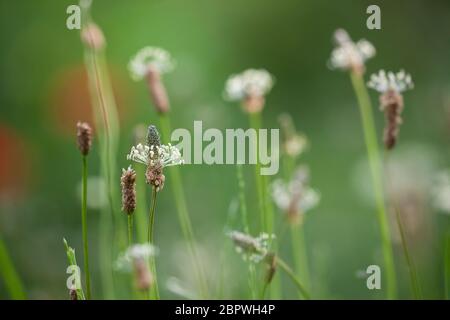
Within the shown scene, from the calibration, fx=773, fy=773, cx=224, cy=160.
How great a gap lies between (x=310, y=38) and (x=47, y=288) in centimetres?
96

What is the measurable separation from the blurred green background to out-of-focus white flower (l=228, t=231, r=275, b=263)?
1.82ft

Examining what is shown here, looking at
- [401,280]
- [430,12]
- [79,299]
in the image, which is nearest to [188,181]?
[401,280]

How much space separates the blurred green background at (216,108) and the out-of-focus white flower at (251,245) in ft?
1.82

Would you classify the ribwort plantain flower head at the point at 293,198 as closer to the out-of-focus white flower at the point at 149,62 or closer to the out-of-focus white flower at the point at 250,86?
the out-of-focus white flower at the point at 250,86

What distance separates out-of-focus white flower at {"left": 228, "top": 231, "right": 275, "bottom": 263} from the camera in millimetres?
831

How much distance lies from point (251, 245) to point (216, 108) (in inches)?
30.0

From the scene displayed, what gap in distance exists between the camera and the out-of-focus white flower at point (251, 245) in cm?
83

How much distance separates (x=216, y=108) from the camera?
1.57m

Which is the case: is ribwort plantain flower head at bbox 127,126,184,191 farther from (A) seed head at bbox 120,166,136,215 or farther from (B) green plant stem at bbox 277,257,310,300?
(B) green plant stem at bbox 277,257,310,300

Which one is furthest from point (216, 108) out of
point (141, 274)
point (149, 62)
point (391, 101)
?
point (141, 274)

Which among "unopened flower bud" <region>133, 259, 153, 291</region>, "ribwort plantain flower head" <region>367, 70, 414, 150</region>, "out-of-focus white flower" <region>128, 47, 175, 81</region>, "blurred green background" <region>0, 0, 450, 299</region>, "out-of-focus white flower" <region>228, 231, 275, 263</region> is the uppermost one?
Result: "blurred green background" <region>0, 0, 450, 299</region>

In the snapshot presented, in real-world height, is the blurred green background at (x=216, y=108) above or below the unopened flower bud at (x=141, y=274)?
above

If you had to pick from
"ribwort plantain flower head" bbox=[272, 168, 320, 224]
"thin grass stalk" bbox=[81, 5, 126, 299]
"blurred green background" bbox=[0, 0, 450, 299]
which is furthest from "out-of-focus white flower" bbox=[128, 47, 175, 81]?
"blurred green background" bbox=[0, 0, 450, 299]

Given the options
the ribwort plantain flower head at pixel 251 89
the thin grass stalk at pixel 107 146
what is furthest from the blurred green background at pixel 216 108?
the ribwort plantain flower head at pixel 251 89
